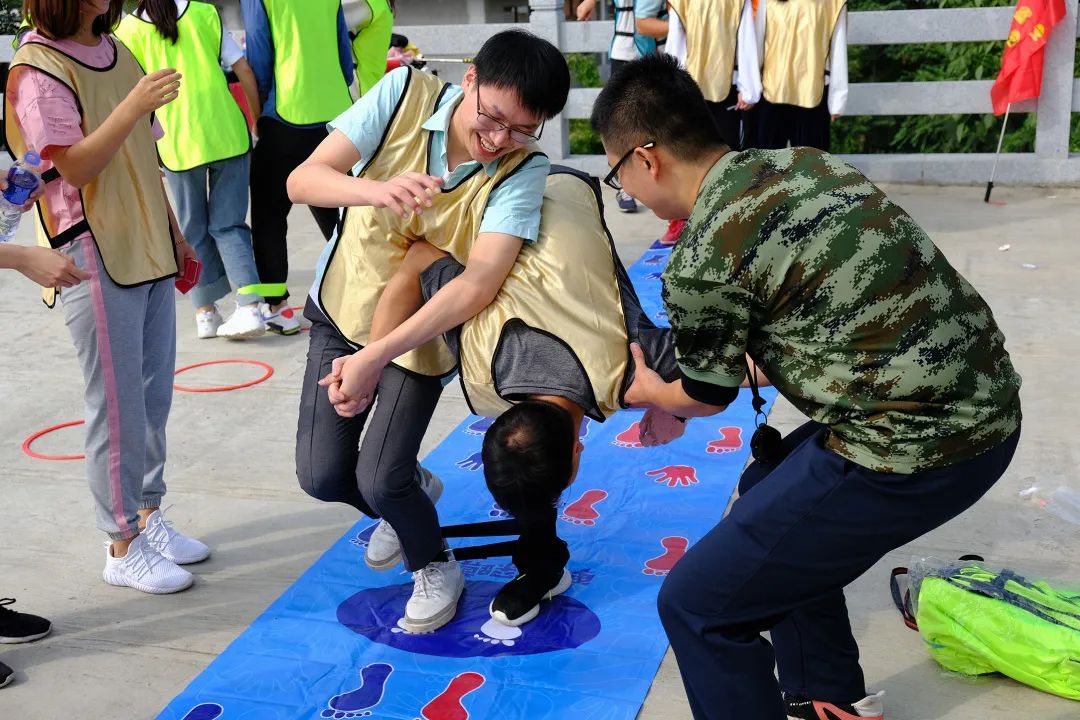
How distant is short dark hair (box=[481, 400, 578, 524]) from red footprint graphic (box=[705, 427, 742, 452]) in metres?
1.57

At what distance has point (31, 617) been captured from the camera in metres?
2.99

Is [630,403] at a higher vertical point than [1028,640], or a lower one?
higher

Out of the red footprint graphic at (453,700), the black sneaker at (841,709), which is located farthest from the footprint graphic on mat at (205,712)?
the black sneaker at (841,709)

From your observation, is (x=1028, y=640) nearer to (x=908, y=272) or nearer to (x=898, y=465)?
(x=898, y=465)

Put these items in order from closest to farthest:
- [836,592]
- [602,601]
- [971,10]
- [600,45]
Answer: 1. [836,592]
2. [602,601]
3. [971,10]
4. [600,45]

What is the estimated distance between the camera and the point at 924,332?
1.92m

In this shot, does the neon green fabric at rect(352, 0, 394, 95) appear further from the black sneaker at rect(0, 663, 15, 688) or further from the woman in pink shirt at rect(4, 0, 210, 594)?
the black sneaker at rect(0, 663, 15, 688)

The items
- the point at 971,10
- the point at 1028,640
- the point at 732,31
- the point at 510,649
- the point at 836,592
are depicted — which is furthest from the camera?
the point at 971,10

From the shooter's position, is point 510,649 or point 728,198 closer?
point 728,198

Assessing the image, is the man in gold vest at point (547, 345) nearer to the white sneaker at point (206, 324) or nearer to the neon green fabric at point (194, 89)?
the neon green fabric at point (194, 89)

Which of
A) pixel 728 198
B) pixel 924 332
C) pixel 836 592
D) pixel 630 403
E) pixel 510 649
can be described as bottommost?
pixel 510 649

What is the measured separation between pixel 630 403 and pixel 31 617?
67.2 inches

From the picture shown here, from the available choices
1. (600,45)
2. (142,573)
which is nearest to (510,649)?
(142,573)

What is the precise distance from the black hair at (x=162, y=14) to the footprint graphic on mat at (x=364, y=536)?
2.47m
